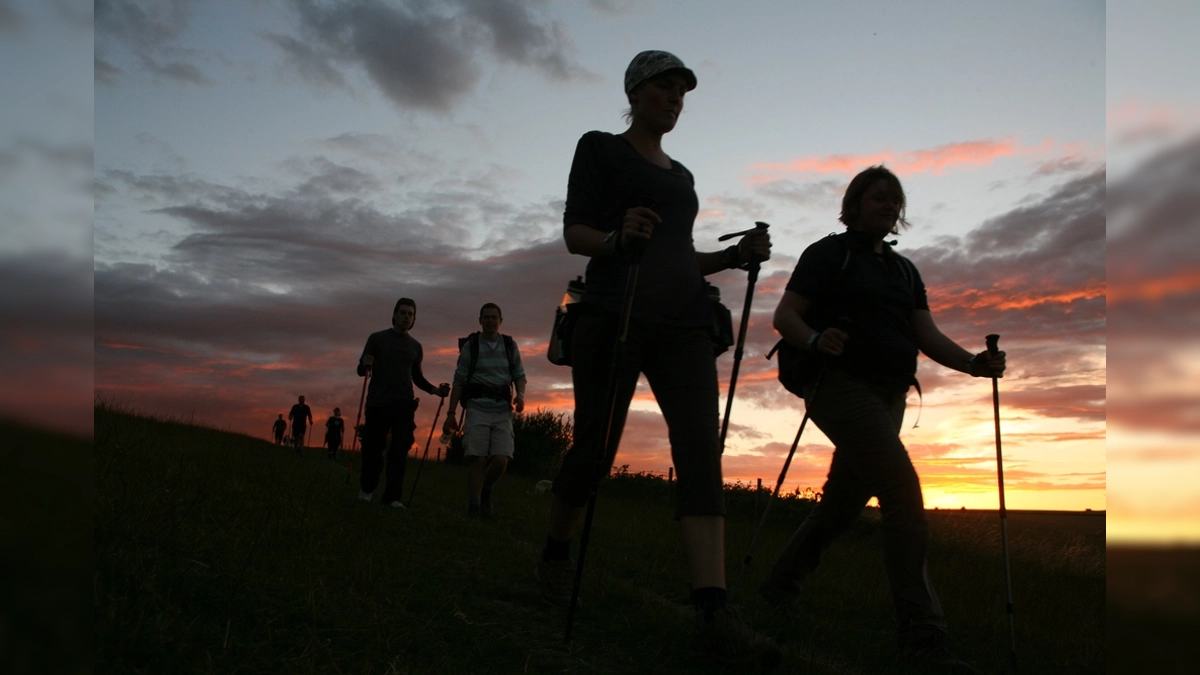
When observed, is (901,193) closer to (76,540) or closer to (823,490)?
(823,490)

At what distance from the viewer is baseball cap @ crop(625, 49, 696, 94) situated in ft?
A: 13.0

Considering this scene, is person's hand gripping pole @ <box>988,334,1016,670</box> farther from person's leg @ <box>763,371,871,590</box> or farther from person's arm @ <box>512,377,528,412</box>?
person's arm @ <box>512,377,528,412</box>

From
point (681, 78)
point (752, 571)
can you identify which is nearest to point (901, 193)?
point (681, 78)

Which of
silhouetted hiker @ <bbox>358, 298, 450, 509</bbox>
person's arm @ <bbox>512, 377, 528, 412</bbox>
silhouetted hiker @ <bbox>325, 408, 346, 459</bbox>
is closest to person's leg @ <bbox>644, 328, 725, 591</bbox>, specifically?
person's arm @ <bbox>512, 377, 528, 412</bbox>

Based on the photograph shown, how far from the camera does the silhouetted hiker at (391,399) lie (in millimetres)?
9977

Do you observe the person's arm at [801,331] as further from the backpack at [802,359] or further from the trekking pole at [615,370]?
the trekking pole at [615,370]

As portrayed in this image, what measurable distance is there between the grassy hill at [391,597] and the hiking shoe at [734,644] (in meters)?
0.13

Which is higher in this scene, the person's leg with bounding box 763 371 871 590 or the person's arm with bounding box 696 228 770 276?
the person's arm with bounding box 696 228 770 276

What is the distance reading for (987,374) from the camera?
4.58m

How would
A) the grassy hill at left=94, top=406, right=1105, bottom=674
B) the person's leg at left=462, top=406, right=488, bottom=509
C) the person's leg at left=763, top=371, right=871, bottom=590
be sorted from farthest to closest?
Answer: the person's leg at left=462, top=406, right=488, bottom=509, the person's leg at left=763, top=371, right=871, bottom=590, the grassy hill at left=94, top=406, right=1105, bottom=674

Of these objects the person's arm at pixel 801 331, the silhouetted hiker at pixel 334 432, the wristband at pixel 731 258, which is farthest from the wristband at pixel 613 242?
the silhouetted hiker at pixel 334 432

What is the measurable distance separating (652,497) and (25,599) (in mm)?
20831

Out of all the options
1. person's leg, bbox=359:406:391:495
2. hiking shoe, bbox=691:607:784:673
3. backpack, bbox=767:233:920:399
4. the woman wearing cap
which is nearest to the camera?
hiking shoe, bbox=691:607:784:673

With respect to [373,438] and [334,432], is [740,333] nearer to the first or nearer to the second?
[373,438]
